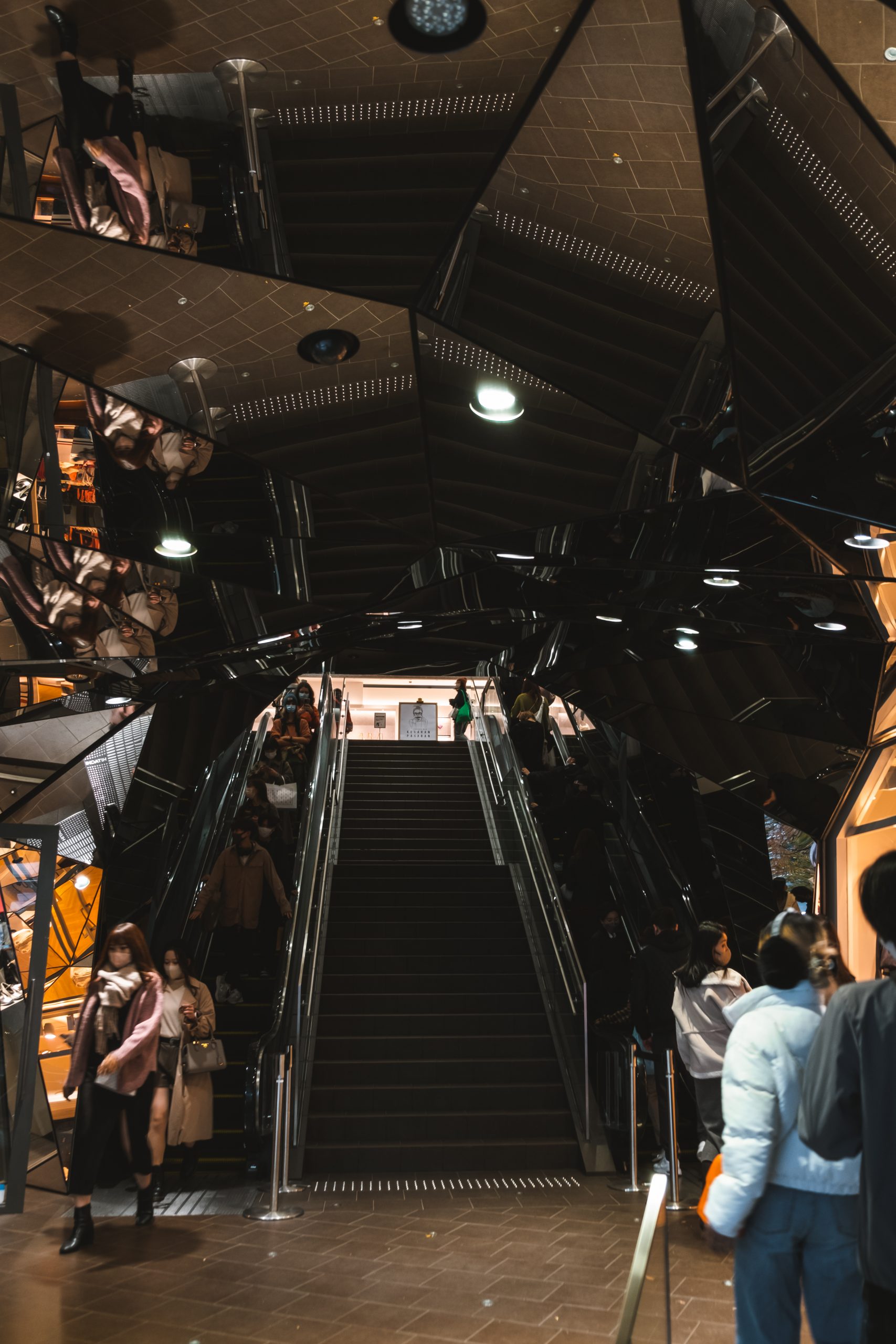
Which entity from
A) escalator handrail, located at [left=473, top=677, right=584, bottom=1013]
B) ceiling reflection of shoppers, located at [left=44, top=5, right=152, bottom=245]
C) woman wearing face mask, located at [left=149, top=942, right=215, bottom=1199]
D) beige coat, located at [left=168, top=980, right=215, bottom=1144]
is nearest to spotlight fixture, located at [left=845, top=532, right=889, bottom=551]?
escalator handrail, located at [left=473, top=677, right=584, bottom=1013]

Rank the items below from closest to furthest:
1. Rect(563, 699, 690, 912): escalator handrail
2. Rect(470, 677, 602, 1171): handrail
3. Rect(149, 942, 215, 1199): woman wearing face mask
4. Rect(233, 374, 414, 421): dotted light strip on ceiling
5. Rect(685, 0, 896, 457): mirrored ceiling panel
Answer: Rect(685, 0, 896, 457): mirrored ceiling panel → Rect(233, 374, 414, 421): dotted light strip on ceiling → Rect(149, 942, 215, 1199): woman wearing face mask → Rect(470, 677, 602, 1171): handrail → Rect(563, 699, 690, 912): escalator handrail

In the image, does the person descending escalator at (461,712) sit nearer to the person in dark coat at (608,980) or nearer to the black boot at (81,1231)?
the person in dark coat at (608,980)

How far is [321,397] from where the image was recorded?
561 cm

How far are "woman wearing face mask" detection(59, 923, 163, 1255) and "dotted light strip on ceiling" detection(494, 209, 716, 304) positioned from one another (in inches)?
201

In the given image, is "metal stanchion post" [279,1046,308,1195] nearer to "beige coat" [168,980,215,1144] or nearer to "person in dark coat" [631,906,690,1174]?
"beige coat" [168,980,215,1144]

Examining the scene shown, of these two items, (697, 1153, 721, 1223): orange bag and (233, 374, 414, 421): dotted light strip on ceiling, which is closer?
(697, 1153, 721, 1223): orange bag

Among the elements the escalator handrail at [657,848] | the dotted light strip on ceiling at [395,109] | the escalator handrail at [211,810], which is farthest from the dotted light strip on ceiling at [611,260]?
the escalator handrail at [211,810]

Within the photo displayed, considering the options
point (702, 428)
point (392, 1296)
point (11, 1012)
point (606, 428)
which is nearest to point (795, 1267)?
point (392, 1296)

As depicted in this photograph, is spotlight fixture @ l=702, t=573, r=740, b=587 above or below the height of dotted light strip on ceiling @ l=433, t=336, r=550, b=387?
below

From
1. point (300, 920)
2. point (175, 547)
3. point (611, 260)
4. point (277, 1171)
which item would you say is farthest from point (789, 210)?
point (300, 920)

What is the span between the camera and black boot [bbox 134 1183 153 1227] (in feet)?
23.1

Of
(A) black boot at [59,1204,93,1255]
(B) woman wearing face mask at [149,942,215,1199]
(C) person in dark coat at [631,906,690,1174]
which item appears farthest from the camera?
(C) person in dark coat at [631,906,690,1174]

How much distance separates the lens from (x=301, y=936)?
10203mm

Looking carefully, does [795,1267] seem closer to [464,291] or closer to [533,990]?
[464,291]
